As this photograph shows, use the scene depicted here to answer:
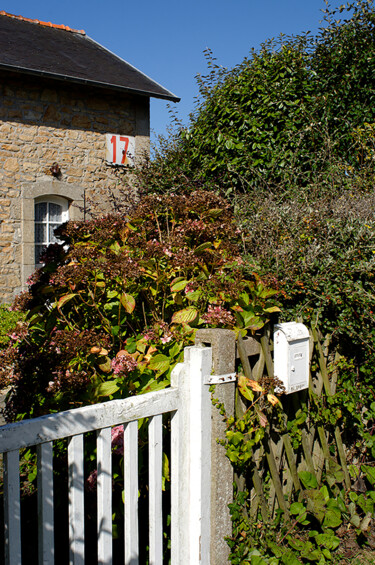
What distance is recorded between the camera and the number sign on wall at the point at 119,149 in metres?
9.39

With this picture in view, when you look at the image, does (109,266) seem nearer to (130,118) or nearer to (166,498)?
(166,498)

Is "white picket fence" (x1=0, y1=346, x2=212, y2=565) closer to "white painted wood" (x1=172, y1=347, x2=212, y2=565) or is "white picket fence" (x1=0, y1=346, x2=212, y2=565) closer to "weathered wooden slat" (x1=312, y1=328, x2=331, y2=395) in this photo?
"white painted wood" (x1=172, y1=347, x2=212, y2=565)

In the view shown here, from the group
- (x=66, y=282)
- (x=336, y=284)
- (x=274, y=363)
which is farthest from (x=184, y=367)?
(x=336, y=284)

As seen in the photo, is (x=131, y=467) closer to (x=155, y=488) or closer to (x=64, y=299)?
(x=155, y=488)

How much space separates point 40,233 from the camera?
899 cm

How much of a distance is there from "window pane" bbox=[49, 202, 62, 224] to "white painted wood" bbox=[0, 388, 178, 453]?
25.0ft

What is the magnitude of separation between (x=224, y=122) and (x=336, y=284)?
3.90m

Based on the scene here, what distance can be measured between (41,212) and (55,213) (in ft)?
0.87

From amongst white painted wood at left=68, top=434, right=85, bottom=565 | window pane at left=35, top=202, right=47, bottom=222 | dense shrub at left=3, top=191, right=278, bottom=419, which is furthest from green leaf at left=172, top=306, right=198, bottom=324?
window pane at left=35, top=202, right=47, bottom=222

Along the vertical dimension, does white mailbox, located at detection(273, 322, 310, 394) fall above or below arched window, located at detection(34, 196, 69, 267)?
below

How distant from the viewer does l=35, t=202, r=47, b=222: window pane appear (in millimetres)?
8906

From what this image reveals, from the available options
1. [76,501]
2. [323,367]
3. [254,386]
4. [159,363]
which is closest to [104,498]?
[76,501]

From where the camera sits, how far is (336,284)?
2.85 m

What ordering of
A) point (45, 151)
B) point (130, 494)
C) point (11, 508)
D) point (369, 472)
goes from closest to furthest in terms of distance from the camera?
point (11, 508)
point (130, 494)
point (369, 472)
point (45, 151)
